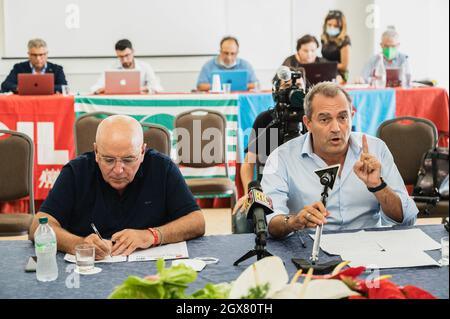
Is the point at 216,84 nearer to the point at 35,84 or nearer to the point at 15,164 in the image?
the point at 35,84

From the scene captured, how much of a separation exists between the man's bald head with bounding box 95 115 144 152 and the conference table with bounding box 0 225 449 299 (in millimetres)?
400

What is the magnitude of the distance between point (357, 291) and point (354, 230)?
3.54 ft

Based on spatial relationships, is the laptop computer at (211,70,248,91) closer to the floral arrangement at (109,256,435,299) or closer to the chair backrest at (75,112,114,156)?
the chair backrest at (75,112,114,156)

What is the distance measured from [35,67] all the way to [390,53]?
3641 millimetres

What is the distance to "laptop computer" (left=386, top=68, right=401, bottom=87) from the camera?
619 centimetres

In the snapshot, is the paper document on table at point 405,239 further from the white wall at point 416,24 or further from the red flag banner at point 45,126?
the white wall at point 416,24

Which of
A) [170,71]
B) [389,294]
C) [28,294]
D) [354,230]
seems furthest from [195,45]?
[389,294]

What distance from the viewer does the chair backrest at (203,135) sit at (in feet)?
15.0

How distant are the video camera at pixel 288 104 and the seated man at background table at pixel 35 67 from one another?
4.11m

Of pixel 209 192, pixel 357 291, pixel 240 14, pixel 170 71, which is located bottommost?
pixel 209 192

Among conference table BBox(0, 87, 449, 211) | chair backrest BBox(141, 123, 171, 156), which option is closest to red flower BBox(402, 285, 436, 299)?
chair backrest BBox(141, 123, 171, 156)

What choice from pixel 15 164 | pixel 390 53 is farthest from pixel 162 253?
pixel 390 53

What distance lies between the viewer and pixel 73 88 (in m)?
→ 8.23
